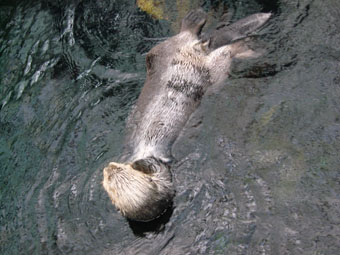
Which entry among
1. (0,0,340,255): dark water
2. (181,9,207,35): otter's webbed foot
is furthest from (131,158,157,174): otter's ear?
(181,9,207,35): otter's webbed foot

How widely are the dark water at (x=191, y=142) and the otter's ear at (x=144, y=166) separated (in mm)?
Result: 399

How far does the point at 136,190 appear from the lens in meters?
3.34

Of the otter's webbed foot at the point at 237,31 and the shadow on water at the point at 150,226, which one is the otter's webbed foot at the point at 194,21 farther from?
the shadow on water at the point at 150,226

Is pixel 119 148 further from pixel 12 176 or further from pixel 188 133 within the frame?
pixel 12 176

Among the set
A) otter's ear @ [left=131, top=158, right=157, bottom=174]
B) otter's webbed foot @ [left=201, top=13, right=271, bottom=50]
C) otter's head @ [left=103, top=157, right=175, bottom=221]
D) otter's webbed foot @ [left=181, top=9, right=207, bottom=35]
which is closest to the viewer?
otter's head @ [left=103, top=157, right=175, bottom=221]

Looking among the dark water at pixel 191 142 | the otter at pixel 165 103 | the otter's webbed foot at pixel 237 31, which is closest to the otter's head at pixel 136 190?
the otter at pixel 165 103

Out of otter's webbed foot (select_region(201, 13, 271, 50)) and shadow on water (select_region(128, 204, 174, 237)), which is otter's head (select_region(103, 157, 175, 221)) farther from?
otter's webbed foot (select_region(201, 13, 271, 50))

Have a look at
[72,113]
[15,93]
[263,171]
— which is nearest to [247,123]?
[263,171]

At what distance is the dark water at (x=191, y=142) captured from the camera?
3.71 meters

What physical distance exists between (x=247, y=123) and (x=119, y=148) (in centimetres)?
138

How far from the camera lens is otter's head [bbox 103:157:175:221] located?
132 inches

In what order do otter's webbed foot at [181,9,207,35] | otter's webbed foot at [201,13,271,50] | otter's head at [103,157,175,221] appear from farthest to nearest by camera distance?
otter's webbed foot at [181,9,207,35]
otter's webbed foot at [201,13,271,50]
otter's head at [103,157,175,221]

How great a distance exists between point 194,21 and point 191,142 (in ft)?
5.38

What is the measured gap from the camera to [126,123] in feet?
15.1
